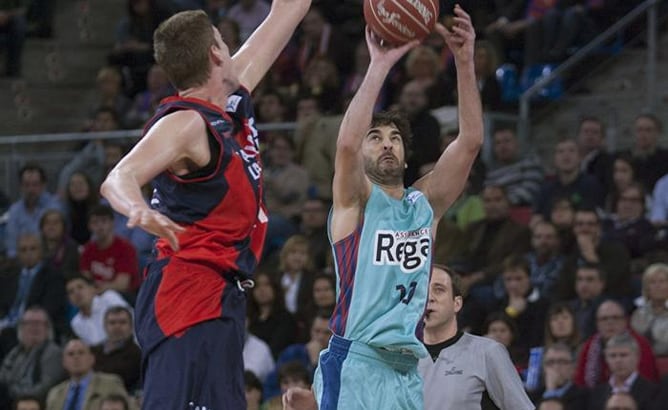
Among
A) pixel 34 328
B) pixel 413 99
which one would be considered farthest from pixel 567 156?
pixel 34 328

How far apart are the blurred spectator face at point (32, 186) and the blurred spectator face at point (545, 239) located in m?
5.30

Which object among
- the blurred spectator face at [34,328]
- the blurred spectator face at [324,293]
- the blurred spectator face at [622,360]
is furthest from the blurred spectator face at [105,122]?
the blurred spectator face at [622,360]

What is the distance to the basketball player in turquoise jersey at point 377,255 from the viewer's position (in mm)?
6863

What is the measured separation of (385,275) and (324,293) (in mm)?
5538

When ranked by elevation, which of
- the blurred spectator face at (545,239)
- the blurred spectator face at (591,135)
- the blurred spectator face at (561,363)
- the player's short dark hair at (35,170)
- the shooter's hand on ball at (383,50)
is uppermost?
the blurred spectator face at (591,135)

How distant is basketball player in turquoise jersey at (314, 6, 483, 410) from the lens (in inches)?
270

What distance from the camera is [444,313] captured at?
304 inches

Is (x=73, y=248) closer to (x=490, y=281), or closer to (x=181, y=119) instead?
(x=490, y=281)

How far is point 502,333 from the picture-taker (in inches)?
447

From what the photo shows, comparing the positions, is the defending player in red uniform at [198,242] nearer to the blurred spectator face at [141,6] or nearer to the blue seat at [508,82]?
the blue seat at [508,82]

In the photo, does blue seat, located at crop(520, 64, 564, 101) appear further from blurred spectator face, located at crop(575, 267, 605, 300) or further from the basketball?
the basketball

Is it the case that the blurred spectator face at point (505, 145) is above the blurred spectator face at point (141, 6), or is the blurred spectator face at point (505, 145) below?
below

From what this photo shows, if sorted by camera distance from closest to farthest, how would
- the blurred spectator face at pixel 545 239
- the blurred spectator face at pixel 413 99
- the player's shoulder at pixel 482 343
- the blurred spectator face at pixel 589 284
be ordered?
the player's shoulder at pixel 482 343, the blurred spectator face at pixel 589 284, the blurred spectator face at pixel 545 239, the blurred spectator face at pixel 413 99

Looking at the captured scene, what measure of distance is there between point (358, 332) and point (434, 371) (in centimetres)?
82
